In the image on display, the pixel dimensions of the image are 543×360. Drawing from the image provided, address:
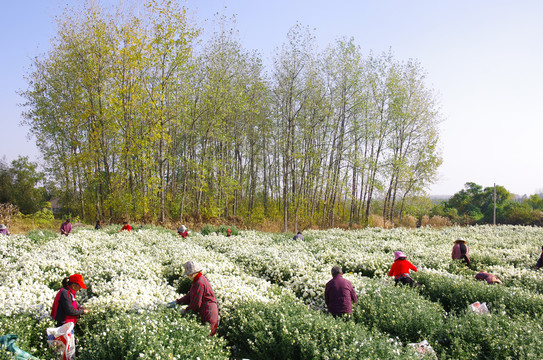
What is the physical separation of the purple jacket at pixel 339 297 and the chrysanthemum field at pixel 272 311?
34 cm

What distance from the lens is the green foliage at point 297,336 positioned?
17.8 ft

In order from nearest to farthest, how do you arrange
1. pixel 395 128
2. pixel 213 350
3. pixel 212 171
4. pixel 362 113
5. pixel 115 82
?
pixel 213 350, pixel 115 82, pixel 212 171, pixel 362 113, pixel 395 128

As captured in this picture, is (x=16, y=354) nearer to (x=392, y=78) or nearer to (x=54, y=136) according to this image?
(x=54, y=136)

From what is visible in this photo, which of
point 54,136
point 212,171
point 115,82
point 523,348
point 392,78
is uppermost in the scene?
point 392,78

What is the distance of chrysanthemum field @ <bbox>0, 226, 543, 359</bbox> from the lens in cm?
566

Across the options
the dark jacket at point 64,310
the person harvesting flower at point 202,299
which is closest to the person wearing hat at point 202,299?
the person harvesting flower at point 202,299

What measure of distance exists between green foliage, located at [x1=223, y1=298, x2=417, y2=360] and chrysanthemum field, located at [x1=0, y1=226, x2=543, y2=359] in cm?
2

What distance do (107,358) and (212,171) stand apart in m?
23.0

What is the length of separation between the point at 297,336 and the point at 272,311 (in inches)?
42.6

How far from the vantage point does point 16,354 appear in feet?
17.5

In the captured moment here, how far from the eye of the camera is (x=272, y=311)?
6.90 metres

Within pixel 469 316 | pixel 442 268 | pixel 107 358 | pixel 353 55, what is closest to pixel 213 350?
pixel 107 358

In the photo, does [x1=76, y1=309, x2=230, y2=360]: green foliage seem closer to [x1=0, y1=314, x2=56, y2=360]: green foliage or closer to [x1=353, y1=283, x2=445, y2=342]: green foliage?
[x1=0, y1=314, x2=56, y2=360]: green foliage

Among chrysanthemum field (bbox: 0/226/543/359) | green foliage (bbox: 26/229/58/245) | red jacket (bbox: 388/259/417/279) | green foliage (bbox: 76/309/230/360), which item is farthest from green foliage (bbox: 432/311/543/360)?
green foliage (bbox: 26/229/58/245)
